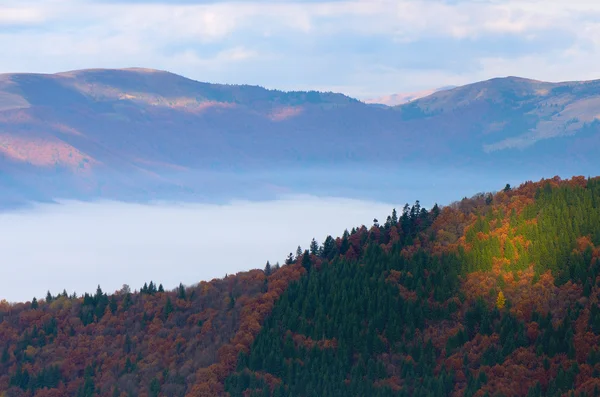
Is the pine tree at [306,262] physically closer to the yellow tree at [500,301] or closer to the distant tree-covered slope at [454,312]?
the distant tree-covered slope at [454,312]

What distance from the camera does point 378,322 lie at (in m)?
158

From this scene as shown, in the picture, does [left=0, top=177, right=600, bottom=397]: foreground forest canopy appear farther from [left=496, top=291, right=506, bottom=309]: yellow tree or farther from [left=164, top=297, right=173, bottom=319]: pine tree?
[left=164, top=297, right=173, bottom=319]: pine tree

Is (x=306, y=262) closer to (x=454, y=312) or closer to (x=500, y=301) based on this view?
(x=454, y=312)

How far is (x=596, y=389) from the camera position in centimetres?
13012

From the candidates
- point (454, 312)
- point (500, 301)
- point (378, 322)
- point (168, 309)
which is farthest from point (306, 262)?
point (500, 301)

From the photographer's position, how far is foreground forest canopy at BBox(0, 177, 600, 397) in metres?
145

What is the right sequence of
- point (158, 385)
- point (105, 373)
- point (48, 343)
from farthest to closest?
point (48, 343) → point (105, 373) → point (158, 385)

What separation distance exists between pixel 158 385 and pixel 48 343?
3182cm

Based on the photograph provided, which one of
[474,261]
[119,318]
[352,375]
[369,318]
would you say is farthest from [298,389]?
[119,318]

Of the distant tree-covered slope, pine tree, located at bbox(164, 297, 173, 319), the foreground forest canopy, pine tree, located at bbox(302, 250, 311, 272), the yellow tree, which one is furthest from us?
pine tree, located at bbox(164, 297, 173, 319)

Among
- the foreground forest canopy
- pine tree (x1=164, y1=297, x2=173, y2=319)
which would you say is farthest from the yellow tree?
pine tree (x1=164, y1=297, x2=173, y2=319)

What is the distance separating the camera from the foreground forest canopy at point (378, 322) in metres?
145

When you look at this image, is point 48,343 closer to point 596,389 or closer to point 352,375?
point 352,375

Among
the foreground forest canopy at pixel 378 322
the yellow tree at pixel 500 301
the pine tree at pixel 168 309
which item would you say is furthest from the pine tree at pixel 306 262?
the yellow tree at pixel 500 301
